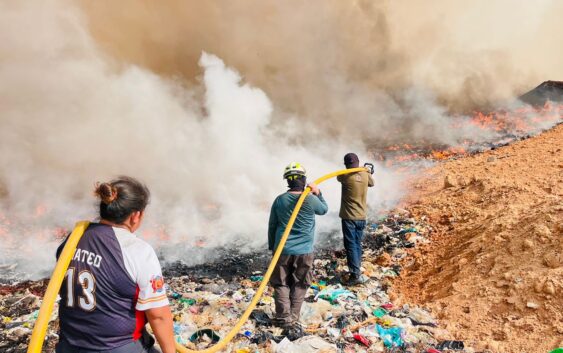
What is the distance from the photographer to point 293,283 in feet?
12.8

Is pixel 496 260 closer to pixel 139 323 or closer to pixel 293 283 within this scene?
pixel 293 283

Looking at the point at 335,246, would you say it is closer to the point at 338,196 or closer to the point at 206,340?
the point at 338,196

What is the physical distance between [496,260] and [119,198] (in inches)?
161

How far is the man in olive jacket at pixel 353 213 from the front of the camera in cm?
505

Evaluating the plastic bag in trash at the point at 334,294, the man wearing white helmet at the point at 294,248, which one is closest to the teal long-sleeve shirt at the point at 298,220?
the man wearing white helmet at the point at 294,248

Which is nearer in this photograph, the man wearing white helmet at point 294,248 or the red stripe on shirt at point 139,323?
the red stripe on shirt at point 139,323

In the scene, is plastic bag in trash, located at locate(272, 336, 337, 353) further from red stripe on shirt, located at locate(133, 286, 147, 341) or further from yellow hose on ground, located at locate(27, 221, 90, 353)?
yellow hose on ground, located at locate(27, 221, 90, 353)

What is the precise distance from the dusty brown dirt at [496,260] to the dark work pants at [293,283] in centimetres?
141

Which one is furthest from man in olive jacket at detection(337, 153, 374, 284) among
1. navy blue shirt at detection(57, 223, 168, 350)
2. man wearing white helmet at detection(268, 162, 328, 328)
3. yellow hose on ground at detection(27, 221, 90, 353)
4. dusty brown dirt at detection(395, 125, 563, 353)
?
yellow hose on ground at detection(27, 221, 90, 353)

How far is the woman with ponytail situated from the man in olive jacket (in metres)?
3.61

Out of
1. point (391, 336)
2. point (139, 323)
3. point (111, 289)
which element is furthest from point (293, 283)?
point (111, 289)

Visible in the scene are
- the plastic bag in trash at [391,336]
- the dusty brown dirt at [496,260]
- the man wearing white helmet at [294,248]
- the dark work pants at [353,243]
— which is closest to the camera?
the dusty brown dirt at [496,260]

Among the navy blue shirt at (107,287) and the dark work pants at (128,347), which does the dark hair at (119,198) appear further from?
the dark work pants at (128,347)

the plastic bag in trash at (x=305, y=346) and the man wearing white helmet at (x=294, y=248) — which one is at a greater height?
the man wearing white helmet at (x=294, y=248)
